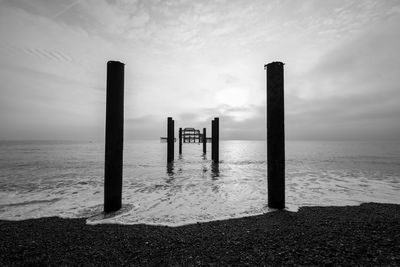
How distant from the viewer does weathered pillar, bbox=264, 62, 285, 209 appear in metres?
4.62

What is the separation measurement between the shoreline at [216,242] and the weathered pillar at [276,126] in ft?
2.87

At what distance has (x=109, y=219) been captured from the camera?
4.29m

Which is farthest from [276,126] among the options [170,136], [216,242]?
[170,136]

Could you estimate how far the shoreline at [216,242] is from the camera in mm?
2562

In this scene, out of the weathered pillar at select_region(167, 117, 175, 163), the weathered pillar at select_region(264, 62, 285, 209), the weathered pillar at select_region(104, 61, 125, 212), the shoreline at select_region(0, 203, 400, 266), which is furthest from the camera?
the weathered pillar at select_region(167, 117, 175, 163)

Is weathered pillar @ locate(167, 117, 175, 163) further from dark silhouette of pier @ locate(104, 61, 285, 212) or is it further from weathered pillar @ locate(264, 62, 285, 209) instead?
weathered pillar @ locate(264, 62, 285, 209)

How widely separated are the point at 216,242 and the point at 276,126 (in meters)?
2.80

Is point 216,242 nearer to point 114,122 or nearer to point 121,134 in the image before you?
point 121,134

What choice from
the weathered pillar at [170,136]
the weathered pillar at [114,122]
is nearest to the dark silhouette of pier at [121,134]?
the weathered pillar at [114,122]

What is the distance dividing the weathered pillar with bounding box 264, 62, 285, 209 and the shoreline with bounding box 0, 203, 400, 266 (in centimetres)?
88

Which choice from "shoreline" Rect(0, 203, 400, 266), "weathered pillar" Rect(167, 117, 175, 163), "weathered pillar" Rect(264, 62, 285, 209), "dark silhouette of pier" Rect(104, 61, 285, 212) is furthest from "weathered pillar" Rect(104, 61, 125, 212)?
"weathered pillar" Rect(167, 117, 175, 163)

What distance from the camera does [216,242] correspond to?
304 cm

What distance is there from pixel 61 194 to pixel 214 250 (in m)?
6.29

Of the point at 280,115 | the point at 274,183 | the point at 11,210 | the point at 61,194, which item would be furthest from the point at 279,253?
the point at 61,194
